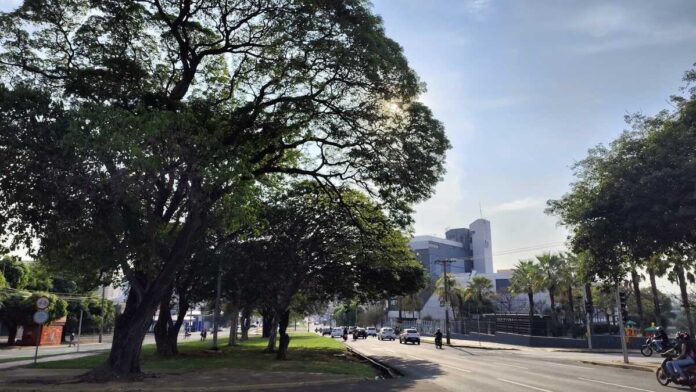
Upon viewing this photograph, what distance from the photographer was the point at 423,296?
11825 centimetres

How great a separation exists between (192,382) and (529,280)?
45.4m

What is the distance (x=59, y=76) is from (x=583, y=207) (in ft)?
62.1

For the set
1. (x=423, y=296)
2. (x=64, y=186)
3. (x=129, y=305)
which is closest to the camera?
(x=64, y=186)

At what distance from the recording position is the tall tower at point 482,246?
158 meters

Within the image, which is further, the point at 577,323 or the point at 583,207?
the point at 577,323

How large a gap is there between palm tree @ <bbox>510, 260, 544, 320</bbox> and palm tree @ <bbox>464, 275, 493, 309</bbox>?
1174 centimetres

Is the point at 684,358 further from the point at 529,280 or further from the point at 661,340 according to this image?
the point at 529,280

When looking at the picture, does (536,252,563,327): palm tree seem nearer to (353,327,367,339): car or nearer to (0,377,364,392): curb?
(353,327,367,339): car

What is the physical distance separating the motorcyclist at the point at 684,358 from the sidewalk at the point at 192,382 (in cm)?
938

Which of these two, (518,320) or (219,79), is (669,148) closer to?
(219,79)

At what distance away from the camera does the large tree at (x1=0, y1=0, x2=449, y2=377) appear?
13.5 m

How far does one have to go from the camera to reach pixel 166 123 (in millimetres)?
13805

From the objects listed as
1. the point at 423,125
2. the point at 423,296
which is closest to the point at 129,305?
the point at 423,125

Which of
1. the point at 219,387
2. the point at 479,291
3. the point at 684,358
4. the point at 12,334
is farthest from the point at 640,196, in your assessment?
the point at 479,291
